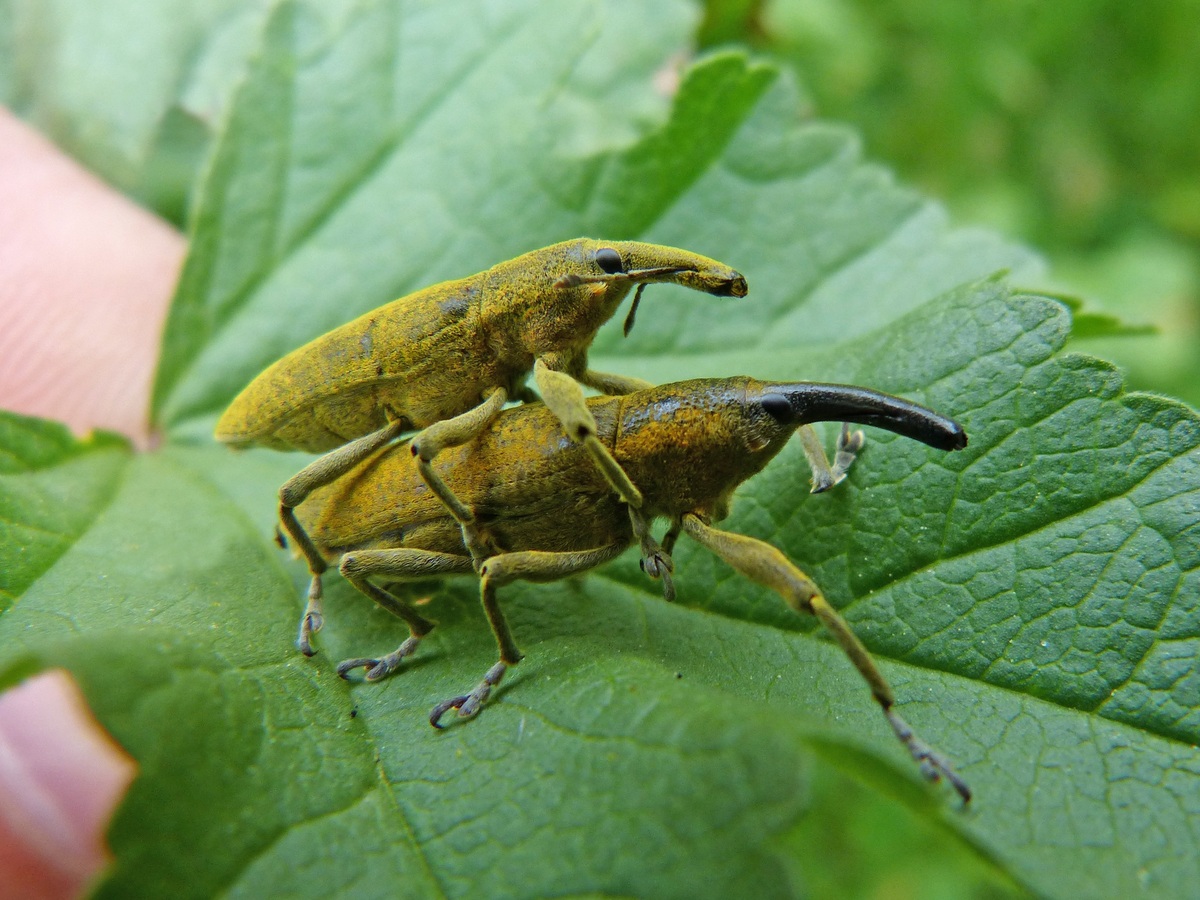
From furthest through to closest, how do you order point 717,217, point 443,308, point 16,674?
point 717,217, point 443,308, point 16,674

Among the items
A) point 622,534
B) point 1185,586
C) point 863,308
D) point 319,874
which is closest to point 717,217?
point 863,308

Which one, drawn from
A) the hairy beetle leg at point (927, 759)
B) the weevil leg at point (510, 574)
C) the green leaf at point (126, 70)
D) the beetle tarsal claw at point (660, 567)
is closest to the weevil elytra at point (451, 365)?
the beetle tarsal claw at point (660, 567)

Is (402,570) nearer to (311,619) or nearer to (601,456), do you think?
(311,619)

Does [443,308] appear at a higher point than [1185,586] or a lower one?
higher

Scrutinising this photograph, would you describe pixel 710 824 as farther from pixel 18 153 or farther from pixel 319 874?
pixel 18 153

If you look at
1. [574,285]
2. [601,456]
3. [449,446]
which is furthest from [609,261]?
[449,446]

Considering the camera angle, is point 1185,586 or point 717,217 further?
point 717,217
